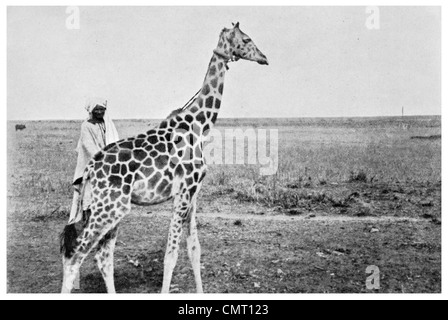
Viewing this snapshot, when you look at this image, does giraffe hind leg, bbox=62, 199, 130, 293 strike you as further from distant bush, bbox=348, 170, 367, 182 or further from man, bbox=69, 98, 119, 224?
distant bush, bbox=348, 170, 367, 182

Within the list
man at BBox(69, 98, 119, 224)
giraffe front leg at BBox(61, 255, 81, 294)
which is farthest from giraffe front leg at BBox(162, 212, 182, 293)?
man at BBox(69, 98, 119, 224)

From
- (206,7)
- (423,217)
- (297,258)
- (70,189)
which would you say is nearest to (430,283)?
(423,217)

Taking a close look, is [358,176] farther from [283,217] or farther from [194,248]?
[194,248]

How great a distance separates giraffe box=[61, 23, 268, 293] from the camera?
564 cm

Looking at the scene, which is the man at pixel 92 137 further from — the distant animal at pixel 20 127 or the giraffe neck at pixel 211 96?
the distant animal at pixel 20 127

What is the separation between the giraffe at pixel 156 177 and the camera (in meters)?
5.64

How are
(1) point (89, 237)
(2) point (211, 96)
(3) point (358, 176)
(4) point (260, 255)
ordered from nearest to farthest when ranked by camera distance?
(1) point (89, 237), (2) point (211, 96), (4) point (260, 255), (3) point (358, 176)

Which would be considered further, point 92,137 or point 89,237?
point 92,137

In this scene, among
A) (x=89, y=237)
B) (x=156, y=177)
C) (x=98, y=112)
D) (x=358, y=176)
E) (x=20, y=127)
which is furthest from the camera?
(x=358, y=176)

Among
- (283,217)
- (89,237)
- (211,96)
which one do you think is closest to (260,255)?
(283,217)

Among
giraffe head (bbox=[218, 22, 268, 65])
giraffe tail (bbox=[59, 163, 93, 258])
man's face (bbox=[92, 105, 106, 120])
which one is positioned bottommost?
giraffe tail (bbox=[59, 163, 93, 258])

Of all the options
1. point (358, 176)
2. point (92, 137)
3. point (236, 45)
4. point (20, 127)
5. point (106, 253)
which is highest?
point (236, 45)

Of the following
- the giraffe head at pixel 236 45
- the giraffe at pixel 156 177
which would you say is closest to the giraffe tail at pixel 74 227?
the giraffe at pixel 156 177

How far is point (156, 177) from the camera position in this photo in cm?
576
